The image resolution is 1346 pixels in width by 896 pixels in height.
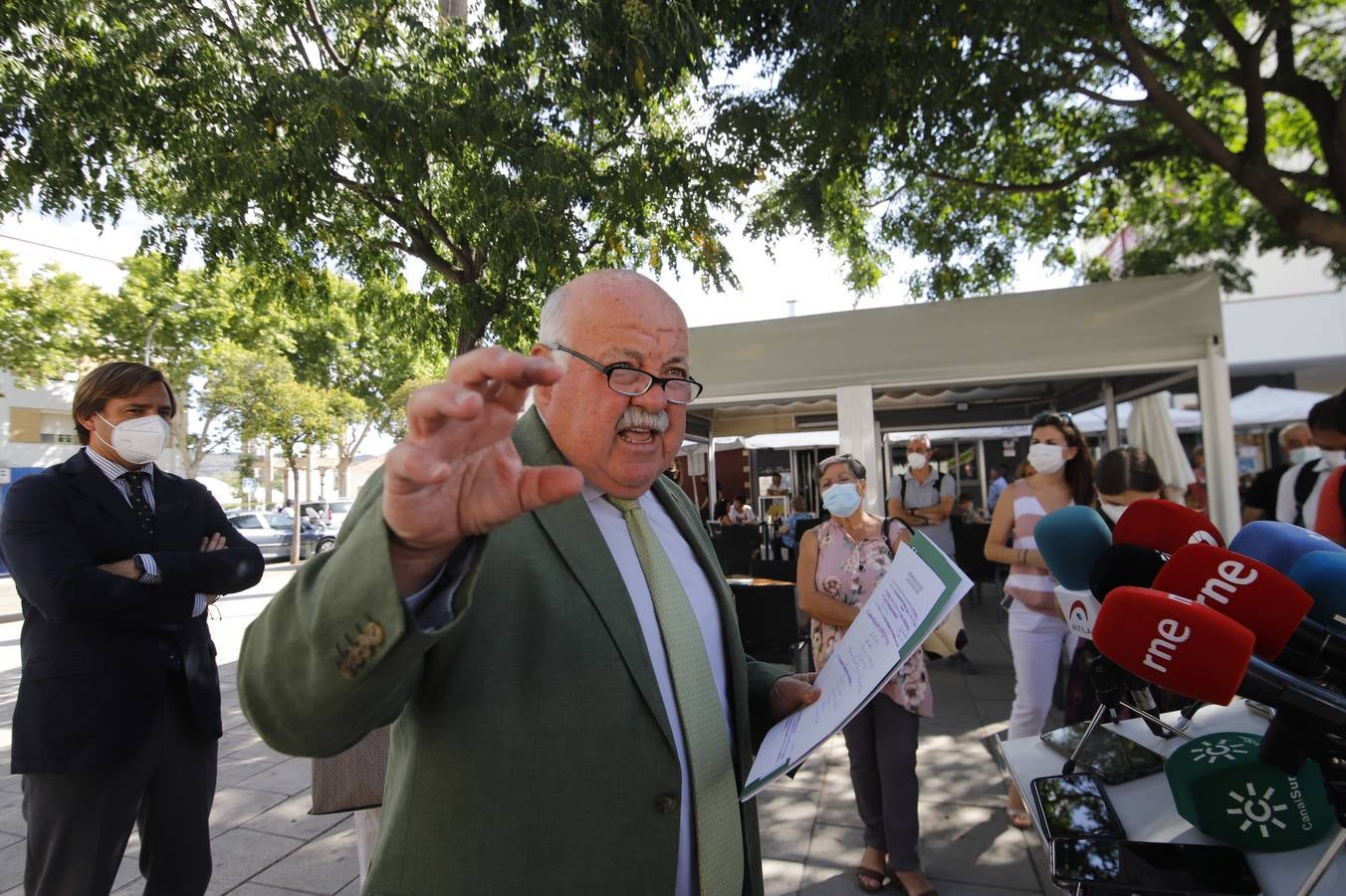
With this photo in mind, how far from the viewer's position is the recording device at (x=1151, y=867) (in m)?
1.25

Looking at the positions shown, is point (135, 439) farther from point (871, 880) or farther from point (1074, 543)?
point (871, 880)

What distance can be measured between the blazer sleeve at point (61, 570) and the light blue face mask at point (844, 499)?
8.71 ft

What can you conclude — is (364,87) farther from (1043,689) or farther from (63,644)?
(1043,689)

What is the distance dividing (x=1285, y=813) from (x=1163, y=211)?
1059cm

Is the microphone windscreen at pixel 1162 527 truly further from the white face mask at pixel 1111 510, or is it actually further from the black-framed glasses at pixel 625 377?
the white face mask at pixel 1111 510

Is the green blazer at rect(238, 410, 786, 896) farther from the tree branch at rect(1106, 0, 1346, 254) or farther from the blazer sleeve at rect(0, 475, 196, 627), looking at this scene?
the tree branch at rect(1106, 0, 1346, 254)

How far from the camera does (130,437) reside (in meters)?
2.48

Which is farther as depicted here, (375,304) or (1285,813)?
(375,304)

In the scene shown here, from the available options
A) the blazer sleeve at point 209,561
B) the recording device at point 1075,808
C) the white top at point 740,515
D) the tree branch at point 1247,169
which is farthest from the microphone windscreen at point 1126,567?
the white top at point 740,515

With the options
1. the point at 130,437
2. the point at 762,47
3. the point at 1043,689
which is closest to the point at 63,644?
the point at 130,437

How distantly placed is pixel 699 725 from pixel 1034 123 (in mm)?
8891

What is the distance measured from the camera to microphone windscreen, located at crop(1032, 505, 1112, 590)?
1651mm

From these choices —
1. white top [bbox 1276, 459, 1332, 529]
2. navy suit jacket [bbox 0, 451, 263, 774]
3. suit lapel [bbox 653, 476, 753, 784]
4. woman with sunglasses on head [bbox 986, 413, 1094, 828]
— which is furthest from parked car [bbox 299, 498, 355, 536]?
suit lapel [bbox 653, 476, 753, 784]

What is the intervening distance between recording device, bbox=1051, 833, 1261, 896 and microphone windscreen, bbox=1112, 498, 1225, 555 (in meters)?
0.53
